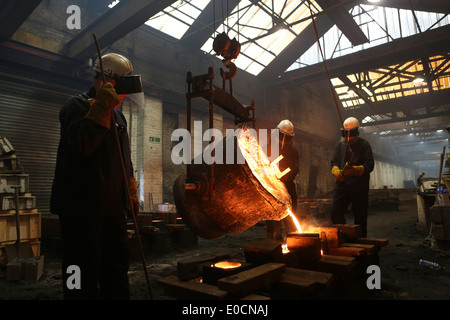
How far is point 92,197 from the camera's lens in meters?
1.67

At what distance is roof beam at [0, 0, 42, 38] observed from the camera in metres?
4.97

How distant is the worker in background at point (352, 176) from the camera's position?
12.8ft

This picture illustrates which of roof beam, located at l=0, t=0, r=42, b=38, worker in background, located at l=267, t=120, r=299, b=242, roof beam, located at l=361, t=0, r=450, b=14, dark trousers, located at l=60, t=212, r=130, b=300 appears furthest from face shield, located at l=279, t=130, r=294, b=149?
roof beam, located at l=361, t=0, r=450, b=14

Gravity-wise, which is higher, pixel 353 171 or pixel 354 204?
pixel 353 171

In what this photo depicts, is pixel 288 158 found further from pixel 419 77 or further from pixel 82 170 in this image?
pixel 419 77

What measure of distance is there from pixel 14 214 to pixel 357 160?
4846 millimetres

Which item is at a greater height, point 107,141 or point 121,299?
point 107,141

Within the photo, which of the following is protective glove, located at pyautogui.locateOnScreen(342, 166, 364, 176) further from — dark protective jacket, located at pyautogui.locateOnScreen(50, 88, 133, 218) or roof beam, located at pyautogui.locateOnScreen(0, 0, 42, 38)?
roof beam, located at pyautogui.locateOnScreen(0, 0, 42, 38)

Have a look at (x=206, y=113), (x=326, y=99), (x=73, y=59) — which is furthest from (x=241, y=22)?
(x=326, y=99)

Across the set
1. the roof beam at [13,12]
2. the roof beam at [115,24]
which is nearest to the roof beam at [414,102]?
the roof beam at [115,24]

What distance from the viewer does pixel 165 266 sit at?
12.0ft

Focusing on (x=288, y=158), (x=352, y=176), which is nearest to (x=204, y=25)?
(x=288, y=158)

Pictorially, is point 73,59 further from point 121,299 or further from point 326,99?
point 326,99

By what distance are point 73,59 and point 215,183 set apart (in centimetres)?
653
